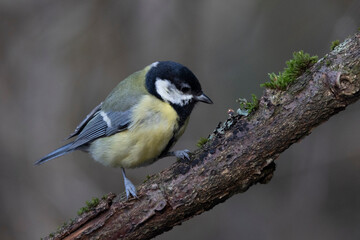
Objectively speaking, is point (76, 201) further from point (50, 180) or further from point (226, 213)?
point (226, 213)

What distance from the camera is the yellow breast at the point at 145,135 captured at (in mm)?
2422

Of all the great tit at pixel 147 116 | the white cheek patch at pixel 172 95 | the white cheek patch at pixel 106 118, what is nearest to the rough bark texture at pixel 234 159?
the great tit at pixel 147 116

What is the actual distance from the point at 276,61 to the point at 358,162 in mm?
1343

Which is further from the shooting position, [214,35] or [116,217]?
[214,35]

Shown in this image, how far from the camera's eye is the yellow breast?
242 cm

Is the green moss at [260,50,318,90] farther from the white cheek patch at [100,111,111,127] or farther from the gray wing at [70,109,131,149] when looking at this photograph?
the white cheek patch at [100,111,111,127]

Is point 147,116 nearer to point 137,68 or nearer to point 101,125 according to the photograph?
point 101,125

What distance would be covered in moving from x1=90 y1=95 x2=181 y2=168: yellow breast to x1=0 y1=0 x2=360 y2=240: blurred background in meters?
1.56

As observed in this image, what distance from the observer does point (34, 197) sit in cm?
408

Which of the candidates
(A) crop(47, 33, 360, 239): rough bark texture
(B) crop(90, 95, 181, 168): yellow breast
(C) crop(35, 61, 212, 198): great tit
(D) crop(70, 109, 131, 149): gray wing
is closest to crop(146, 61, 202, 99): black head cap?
(C) crop(35, 61, 212, 198): great tit

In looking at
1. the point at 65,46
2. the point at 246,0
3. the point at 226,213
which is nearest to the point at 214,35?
the point at 246,0

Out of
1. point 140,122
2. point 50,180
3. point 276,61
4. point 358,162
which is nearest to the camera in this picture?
point 140,122

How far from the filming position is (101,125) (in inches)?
109

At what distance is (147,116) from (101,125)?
0.46 m
